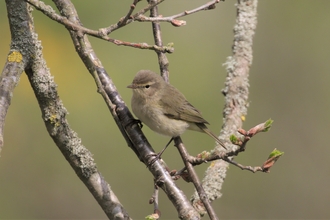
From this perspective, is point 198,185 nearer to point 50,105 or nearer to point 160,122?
point 50,105

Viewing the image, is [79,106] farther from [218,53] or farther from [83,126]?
[218,53]

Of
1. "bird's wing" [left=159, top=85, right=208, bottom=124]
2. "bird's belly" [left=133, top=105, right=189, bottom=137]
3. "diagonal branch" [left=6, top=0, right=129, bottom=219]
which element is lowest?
"diagonal branch" [left=6, top=0, right=129, bottom=219]

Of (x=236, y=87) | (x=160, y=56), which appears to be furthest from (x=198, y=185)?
(x=236, y=87)

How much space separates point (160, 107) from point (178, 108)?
0.62 ft

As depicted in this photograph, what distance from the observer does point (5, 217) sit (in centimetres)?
575

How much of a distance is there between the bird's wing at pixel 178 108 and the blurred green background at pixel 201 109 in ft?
6.38

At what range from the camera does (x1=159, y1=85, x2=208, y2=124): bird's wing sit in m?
4.24

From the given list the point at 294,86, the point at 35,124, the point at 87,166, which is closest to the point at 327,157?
the point at 294,86

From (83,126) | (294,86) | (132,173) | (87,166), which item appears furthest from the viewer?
(294,86)

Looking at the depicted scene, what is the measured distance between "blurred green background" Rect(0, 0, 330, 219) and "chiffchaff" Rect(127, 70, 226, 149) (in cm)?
195

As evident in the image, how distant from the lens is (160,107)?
4254 mm

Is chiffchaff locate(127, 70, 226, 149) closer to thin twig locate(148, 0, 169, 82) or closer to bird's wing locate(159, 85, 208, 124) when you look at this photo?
bird's wing locate(159, 85, 208, 124)

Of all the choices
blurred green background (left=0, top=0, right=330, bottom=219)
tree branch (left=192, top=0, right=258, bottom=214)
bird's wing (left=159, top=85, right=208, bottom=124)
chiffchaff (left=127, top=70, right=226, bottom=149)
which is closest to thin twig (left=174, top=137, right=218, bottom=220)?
tree branch (left=192, top=0, right=258, bottom=214)

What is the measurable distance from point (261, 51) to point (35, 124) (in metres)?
3.86
